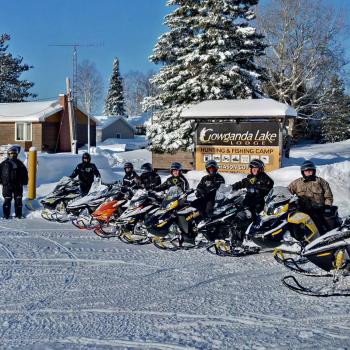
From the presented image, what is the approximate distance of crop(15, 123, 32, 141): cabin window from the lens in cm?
3284

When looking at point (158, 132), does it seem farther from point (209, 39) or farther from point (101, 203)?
point (101, 203)

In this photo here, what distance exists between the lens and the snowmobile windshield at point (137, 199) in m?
8.91

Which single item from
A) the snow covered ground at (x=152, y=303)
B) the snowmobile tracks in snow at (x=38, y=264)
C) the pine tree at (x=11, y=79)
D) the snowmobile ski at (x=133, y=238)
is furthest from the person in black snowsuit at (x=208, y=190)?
the pine tree at (x=11, y=79)

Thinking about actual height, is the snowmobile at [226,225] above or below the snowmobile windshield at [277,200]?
below

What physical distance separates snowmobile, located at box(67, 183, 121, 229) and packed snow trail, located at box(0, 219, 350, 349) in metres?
2.22

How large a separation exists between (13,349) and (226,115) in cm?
1225

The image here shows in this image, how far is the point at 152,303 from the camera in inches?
204

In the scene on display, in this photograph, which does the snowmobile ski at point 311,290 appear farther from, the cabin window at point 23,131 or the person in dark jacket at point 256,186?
the cabin window at point 23,131

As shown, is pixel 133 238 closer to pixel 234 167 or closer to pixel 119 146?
pixel 234 167

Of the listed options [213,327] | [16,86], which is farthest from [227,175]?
[16,86]

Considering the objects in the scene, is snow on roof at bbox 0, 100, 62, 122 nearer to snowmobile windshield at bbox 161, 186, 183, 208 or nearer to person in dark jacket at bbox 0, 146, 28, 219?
person in dark jacket at bbox 0, 146, 28, 219

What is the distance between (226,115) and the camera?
15.4 m

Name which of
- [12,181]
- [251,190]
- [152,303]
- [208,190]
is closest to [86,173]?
[12,181]

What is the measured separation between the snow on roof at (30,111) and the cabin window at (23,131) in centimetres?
55
